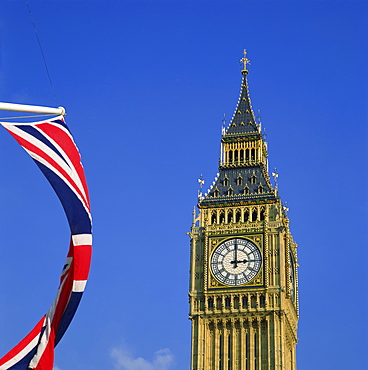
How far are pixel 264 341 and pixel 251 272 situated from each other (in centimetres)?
642

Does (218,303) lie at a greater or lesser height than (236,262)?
lesser

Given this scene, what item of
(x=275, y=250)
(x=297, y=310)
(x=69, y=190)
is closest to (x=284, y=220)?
(x=275, y=250)

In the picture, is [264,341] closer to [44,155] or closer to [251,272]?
[251,272]

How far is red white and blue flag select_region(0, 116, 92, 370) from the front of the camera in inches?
1235

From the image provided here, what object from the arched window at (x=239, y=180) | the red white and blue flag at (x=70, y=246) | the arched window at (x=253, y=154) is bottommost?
the red white and blue flag at (x=70, y=246)

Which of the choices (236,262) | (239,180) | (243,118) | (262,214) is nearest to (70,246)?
(236,262)

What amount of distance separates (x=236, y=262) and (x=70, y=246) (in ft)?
191

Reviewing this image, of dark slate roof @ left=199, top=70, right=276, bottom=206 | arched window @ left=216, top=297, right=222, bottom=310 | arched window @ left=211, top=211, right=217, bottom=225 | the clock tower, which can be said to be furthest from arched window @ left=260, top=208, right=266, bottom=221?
arched window @ left=216, top=297, right=222, bottom=310

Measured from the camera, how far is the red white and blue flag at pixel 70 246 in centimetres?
3136

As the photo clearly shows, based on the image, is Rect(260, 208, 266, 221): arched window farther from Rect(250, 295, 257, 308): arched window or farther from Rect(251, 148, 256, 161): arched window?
Rect(250, 295, 257, 308): arched window

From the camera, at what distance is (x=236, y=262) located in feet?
293

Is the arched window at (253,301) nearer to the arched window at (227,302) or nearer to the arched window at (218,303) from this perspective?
the arched window at (227,302)

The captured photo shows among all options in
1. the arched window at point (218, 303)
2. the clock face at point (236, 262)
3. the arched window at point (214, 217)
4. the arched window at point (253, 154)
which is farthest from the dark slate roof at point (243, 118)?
the arched window at point (218, 303)

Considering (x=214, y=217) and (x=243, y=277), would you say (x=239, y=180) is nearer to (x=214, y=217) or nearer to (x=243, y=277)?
(x=214, y=217)
